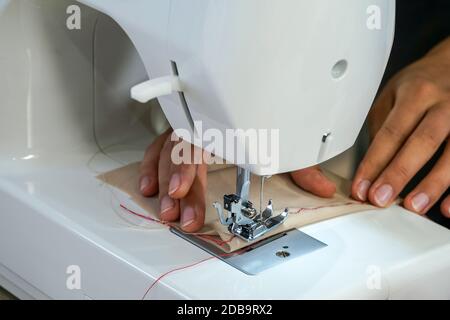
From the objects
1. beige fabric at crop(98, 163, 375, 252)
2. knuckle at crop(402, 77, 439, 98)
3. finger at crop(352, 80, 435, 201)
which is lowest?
beige fabric at crop(98, 163, 375, 252)

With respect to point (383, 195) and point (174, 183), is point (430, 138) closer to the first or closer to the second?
point (383, 195)

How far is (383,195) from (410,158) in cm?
6

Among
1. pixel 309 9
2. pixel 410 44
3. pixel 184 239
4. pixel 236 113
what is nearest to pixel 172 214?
pixel 184 239

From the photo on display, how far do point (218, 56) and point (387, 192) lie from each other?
36 centimetres

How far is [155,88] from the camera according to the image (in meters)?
0.83

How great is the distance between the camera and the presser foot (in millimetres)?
940

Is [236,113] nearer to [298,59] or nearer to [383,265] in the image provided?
[298,59]

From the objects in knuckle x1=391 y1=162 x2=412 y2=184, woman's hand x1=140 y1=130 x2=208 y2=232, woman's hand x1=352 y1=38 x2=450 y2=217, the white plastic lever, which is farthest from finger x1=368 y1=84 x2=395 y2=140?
the white plastic lever

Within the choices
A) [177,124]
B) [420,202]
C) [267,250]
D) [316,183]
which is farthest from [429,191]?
[177,124]

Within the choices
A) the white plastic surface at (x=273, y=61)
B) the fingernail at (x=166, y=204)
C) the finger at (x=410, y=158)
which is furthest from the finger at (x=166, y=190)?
the finger at (x=410, y=158)

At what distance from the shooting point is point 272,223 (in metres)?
0.98

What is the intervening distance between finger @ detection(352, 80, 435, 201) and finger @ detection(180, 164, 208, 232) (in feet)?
0.64

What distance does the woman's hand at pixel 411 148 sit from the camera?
1061mm

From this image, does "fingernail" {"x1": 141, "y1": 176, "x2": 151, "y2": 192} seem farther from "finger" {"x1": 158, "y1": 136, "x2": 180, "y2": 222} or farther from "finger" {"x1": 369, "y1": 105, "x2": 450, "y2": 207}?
"finger" {"x1": 369, "y1": 105, "x2": 450, "y2": 207}
